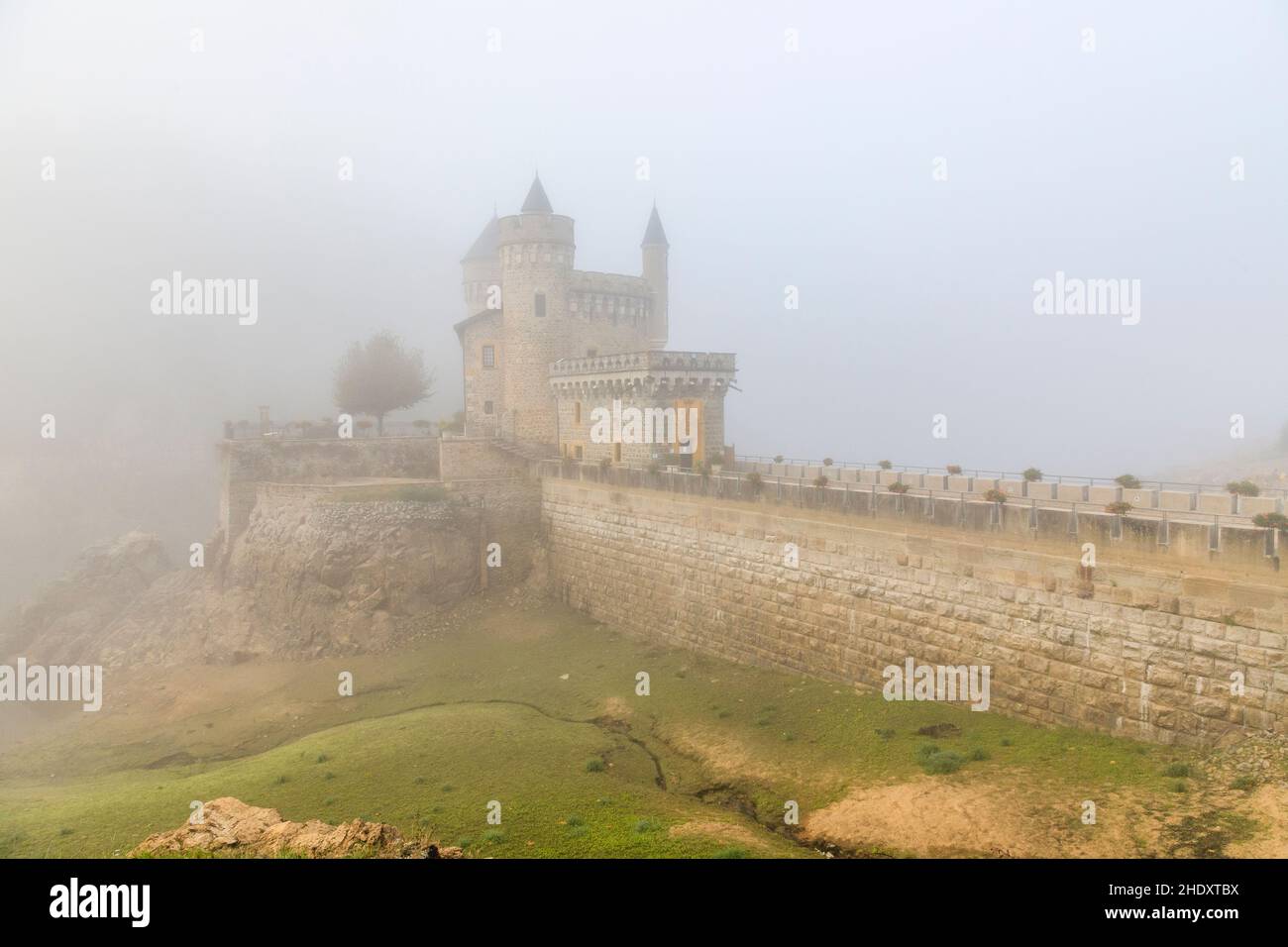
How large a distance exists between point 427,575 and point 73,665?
1886 cm

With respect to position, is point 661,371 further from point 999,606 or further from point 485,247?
point 485,247

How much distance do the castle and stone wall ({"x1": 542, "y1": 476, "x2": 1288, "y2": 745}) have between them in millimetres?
6169

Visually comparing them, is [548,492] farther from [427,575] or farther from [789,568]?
[789,568]

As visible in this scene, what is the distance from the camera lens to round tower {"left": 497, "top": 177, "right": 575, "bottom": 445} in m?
40.9

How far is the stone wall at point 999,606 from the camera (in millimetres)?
14211

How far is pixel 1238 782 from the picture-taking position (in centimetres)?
1302

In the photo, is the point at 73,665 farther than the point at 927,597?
Yes

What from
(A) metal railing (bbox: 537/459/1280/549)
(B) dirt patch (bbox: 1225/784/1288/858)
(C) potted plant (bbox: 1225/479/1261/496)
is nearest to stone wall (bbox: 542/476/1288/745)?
(A) metal railing (bbox: 537/459/1280/549)

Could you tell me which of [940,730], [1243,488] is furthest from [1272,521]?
[940,730]

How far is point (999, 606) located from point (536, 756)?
11461mm

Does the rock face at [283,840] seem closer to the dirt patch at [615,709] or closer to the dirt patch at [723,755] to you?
the dirt patch at [723,755]

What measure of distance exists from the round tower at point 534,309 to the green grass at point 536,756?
14.8 metres

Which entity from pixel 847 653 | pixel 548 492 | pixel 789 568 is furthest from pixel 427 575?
pixel 847 653
